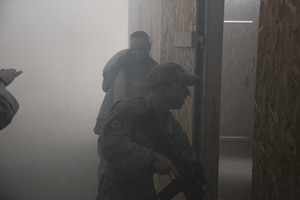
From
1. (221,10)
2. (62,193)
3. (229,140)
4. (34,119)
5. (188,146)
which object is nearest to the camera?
(188,146)

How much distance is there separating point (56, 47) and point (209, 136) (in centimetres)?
652

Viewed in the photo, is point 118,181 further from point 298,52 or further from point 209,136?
point 298,52

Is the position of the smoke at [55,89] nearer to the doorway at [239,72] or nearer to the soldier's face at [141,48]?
the soldier's face at [141,48]

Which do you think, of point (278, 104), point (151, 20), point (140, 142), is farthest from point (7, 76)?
point (151, 20)

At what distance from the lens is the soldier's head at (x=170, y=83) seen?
163 centimetres

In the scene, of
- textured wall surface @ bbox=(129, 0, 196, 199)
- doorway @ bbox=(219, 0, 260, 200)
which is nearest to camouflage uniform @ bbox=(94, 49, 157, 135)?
textured wall surface @ bbox=(129, 0, 196, 199)

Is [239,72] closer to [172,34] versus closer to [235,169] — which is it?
[235,169]

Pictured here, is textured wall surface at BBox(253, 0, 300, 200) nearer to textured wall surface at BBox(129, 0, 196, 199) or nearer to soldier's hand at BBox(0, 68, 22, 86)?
textured wall surface at BBox(129, 0, 196, 199)

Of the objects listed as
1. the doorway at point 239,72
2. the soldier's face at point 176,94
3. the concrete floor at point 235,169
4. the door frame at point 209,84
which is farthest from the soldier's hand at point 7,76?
the doorway at point 239,72

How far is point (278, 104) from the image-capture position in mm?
1106

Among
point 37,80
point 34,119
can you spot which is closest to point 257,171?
point 34,119

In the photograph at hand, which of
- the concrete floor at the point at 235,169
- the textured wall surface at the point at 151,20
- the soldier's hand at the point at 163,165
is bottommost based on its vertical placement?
the concrete floor at the point at 235,169

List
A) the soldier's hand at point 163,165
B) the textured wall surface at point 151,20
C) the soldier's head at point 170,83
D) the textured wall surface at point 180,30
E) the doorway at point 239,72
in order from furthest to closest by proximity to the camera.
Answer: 1. the doorway at point 239,72
2. the textured wall surface at point 151,20
3. the textured wall surface at point 180,30
4. the soldier's head at point 170,83
5. the soldier's hand at point 163,165

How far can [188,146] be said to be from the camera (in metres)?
1.69
